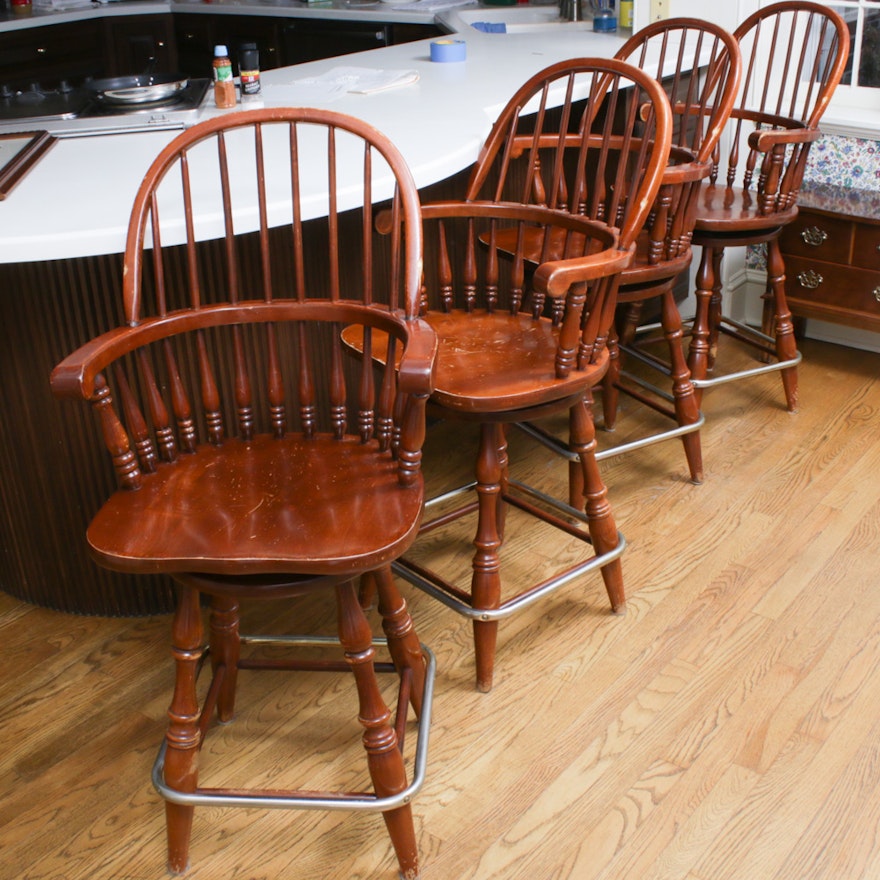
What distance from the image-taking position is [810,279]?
9.37 feet

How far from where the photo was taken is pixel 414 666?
1.60 meters

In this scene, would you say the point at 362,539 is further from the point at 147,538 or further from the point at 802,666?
the point at 802,666

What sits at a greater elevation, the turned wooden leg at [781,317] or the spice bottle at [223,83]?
the spice bottle at [223,83]

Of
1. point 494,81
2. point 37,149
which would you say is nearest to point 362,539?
point 37,149

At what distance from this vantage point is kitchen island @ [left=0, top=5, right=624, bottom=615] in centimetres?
154

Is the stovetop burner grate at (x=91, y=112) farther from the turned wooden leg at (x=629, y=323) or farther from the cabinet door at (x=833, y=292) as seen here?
the cabinet door at (x=833, y=292)

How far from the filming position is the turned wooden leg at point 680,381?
2.34 m

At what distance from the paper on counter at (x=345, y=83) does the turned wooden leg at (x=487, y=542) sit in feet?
3.65

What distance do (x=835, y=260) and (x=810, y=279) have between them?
86 mm

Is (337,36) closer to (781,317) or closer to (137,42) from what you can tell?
(137,42)

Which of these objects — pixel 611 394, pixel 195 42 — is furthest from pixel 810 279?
pixel 195 42

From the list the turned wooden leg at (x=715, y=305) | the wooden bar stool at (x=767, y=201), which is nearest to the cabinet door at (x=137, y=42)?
the wooden bar stool at (x=767, y=201)

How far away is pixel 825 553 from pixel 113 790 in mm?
1448

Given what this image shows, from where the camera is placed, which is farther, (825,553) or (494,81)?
(494,81)
